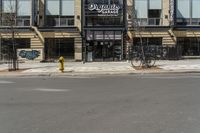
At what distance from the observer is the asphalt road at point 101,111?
1050cm

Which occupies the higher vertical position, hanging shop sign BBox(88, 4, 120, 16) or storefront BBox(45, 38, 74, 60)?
hanging shop sign BBox(88, 4, 120, 16)

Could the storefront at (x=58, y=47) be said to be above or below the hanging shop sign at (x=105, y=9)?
below

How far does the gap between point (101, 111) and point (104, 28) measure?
147 ft

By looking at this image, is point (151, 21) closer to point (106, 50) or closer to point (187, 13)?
point (187, 13)

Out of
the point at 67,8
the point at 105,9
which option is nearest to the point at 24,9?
the point at 67,8

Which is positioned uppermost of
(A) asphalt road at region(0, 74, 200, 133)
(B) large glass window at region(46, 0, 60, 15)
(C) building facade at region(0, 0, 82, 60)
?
(B) large glass window at region(46, 0, 60, 15)

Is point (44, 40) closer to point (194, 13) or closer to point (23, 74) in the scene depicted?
point (194, 13)

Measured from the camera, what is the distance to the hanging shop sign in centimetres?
5769

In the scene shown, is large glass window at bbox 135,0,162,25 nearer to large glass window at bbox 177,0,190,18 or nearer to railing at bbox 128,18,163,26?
railing at bbox 128,18,163,26

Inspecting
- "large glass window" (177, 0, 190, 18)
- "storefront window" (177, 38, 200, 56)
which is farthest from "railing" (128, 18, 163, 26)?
"storefront window" (177, 38, 200, 56)

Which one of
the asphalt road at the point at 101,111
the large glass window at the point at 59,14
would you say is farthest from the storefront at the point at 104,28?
the asphalt road at the point at 101,111

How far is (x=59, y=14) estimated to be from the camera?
58281mm

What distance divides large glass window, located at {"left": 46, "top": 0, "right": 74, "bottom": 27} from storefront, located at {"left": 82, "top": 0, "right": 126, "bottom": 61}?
5.69ft

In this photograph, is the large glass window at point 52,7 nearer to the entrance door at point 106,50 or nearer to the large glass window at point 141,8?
the entrance door at point 106,50
